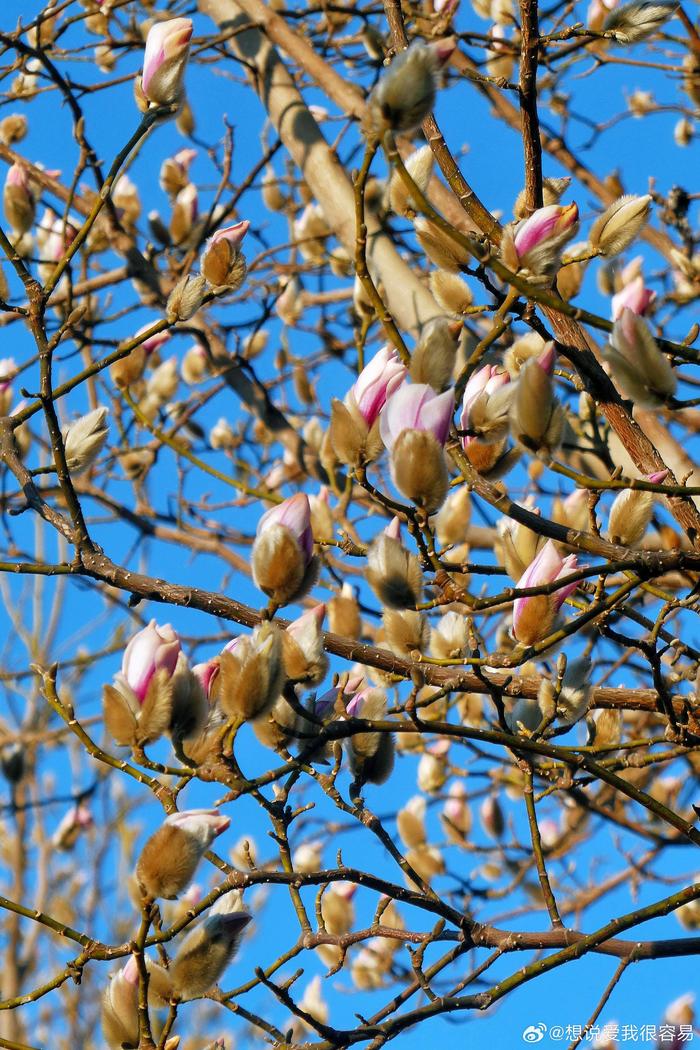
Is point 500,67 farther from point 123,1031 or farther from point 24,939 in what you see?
point 24,939

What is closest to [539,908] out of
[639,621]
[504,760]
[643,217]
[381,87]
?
[504,760]

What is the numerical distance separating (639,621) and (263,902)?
5.83 metres

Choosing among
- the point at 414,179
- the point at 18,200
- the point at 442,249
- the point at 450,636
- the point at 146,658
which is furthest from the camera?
the point at 18,200

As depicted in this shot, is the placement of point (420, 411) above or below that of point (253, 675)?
above

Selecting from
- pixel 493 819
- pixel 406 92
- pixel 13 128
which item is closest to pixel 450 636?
pixel 406 92

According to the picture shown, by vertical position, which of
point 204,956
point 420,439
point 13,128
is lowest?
point 204,956

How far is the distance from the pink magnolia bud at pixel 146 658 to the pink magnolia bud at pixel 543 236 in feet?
1.46

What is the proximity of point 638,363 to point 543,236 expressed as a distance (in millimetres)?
138

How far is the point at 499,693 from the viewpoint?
100 cm

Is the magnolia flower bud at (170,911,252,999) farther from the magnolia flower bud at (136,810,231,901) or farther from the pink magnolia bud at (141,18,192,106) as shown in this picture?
the pink magnolia bud at (141,18,192,106)

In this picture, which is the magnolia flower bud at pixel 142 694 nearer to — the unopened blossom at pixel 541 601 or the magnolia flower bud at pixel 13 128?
the unopened blossom at pixel 541 601

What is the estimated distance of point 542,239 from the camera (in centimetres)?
99

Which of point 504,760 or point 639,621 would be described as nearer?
point 639,621

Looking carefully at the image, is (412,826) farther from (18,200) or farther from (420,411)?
(420,411)
